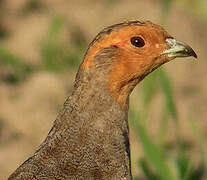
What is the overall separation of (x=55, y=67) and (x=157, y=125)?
1.73m

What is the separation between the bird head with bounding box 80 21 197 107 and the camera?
21.8ft

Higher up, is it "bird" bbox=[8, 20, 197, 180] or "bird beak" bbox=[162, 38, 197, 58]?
"bird beak" bbox=[162, 38, 197, 58]

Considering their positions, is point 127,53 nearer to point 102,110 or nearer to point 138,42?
point 138,42

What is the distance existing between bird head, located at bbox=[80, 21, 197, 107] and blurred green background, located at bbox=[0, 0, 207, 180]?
126 cm

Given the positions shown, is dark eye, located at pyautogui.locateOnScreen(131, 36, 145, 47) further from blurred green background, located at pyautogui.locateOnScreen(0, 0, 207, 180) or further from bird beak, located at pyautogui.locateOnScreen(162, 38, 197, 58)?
blurred green background, located at pyautogui.locateOnScreen(0, 0, 207, 180)

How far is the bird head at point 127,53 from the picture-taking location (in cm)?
663

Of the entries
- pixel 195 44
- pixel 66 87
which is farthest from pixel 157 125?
pixel 195 44

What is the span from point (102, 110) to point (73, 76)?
5057 mm

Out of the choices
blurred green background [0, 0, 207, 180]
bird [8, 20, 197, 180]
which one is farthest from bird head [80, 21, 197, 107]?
blurred green background [0, 0, 207, 180]

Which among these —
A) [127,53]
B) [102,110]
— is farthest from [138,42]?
[102,110]

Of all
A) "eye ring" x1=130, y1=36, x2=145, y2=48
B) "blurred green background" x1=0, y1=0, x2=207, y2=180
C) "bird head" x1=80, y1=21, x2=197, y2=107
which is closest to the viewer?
"bird head" x1=80, y1=21, x2=197, y2=107

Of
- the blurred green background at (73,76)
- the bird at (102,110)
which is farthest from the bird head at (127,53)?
the blurred green background at (73,76)

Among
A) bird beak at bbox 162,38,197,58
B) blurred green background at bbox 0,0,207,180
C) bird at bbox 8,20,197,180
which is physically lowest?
bird at bbox 8,20,197,180

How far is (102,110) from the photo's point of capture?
6.57 m
